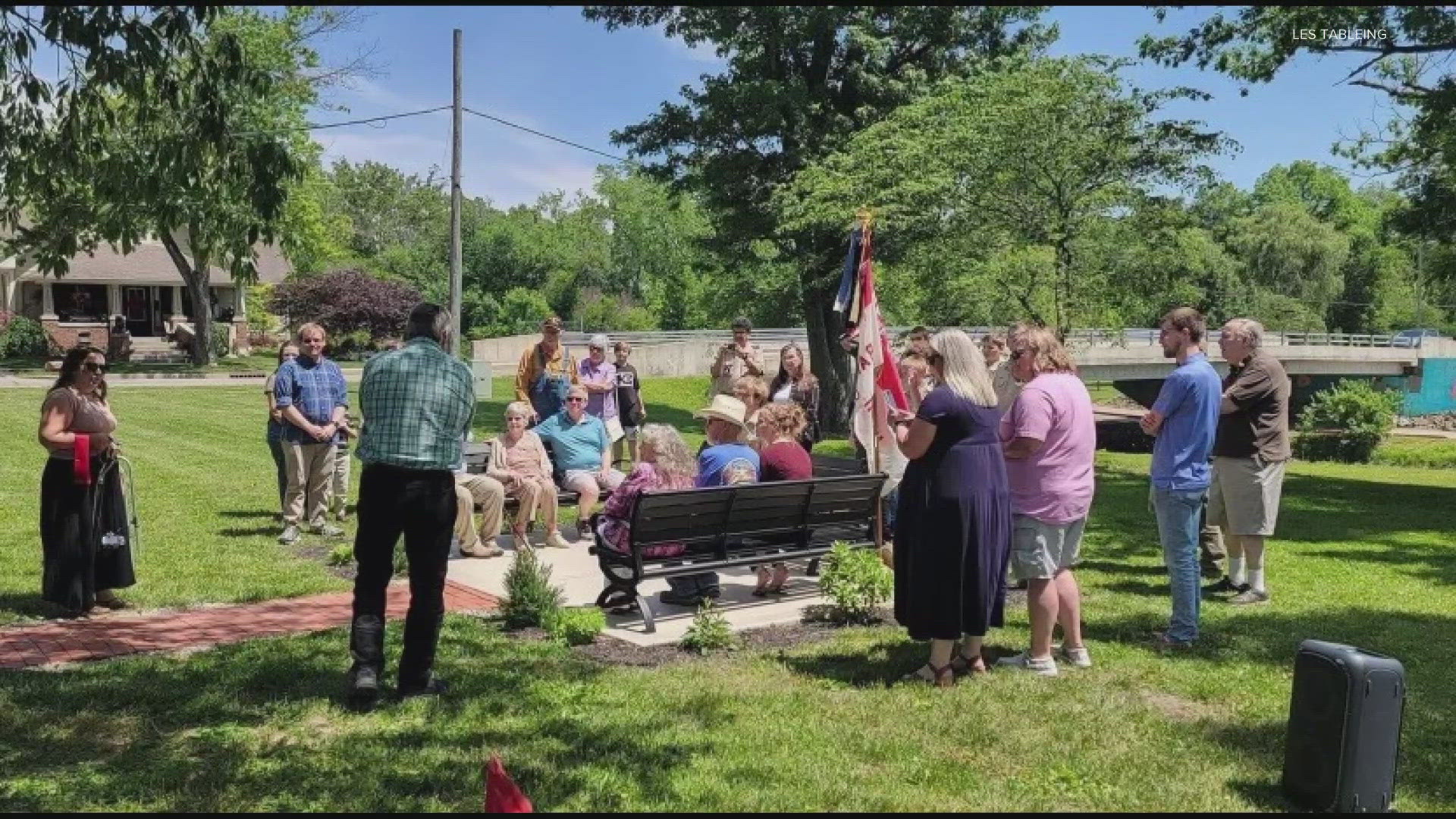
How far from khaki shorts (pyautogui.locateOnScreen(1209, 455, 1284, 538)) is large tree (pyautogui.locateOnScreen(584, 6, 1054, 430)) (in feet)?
47.1

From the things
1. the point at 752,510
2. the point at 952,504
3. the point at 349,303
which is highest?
the point at 349,303

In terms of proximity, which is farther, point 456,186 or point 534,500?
point 456,186

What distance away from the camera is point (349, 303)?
40438 mm

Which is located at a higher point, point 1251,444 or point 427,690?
point 1251,444

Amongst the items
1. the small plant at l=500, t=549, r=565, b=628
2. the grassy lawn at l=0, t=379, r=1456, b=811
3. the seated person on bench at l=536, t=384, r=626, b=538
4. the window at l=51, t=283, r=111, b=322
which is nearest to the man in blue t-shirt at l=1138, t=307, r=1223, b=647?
the grassy lawn at l=0, t=379, r=1456, b=811

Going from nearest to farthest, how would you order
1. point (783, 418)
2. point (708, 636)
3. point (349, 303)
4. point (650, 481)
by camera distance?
point (708, 636) < point (650, 481) < point (783, 418) < point (349, 303)

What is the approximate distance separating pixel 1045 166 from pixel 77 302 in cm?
4033

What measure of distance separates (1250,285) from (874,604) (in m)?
67.8

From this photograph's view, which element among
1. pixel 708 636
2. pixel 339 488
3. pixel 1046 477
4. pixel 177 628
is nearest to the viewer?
pixel 1046 477

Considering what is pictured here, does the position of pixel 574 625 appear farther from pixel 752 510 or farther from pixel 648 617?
pixel 752 510

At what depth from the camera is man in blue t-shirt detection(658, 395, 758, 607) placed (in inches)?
285

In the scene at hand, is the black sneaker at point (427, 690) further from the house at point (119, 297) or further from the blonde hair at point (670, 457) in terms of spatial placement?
the house at point (119, 297)

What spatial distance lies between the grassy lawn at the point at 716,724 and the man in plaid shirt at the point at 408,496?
28 cm

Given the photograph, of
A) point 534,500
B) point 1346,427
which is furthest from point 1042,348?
point 1346,427
